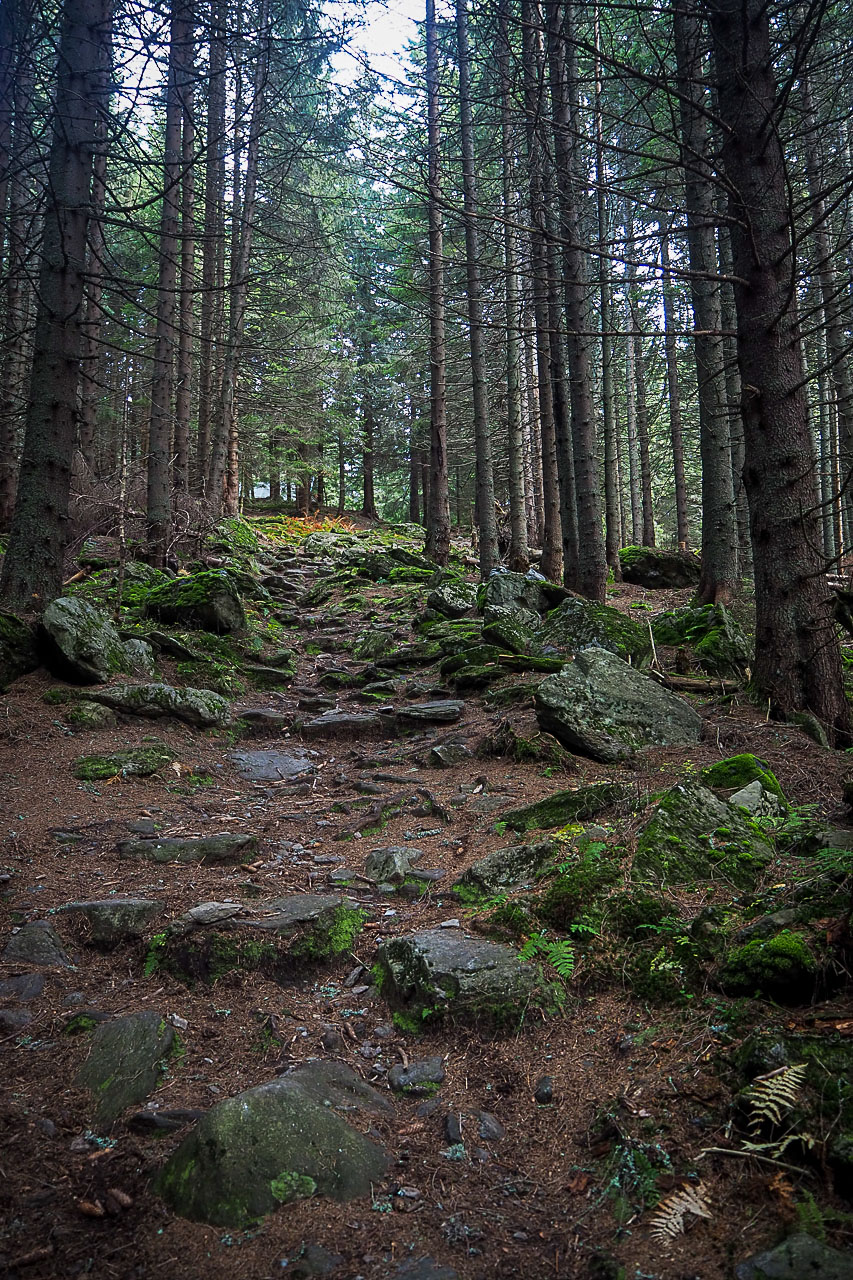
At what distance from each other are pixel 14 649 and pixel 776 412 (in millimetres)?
7068

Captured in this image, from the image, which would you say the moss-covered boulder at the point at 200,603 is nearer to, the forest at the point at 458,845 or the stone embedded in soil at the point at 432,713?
the forest at the point at 458,845

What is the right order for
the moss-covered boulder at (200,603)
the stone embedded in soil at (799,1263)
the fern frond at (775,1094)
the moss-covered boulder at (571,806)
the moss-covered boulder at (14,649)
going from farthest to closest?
the moss-covered boulder at (200,603) → the moss-covered boulder at (14,649) → the moss-covered boulder at (571,806) → the fern frond at (775,1094) → the stone embedded in soil at (799,1263)

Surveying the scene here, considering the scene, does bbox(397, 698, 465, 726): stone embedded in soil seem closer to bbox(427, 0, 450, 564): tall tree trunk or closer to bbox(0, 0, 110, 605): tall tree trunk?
bbox(0, 0, 110, 605): tall tree trunk

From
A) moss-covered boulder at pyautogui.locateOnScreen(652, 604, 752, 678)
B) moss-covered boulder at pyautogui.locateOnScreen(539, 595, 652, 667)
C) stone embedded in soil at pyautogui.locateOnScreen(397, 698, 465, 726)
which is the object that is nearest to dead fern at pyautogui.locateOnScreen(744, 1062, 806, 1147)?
moss-covered boulder at pyautogui.locateOnScreen(539, 595, 652, 667)

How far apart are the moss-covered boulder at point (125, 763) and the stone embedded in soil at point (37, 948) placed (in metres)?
2.26

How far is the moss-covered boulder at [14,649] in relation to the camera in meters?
6.40

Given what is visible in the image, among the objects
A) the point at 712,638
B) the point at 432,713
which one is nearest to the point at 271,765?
the point at 432,713

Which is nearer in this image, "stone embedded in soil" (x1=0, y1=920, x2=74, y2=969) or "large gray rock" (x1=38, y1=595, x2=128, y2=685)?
"stone embedded in soil" (x1=0, y1=920, x2=74, y2=969)

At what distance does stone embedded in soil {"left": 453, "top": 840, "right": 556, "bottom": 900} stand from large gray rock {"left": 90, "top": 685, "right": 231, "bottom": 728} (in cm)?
418

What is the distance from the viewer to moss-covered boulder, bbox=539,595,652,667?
7574 mm

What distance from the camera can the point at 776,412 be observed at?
17.8 ft

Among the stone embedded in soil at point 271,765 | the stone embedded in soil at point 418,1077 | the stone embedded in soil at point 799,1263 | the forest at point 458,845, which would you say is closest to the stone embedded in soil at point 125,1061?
the forest at point 458,845

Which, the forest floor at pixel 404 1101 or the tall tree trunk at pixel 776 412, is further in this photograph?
the tall tree trunk at pixel 776 412

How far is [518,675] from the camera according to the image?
8.23 meters
